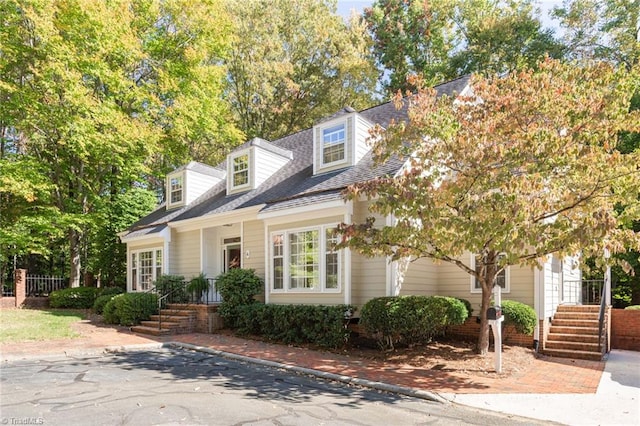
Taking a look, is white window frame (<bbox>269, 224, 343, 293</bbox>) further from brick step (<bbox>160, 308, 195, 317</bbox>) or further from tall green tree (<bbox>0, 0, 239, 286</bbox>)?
tall green tree (<bbox>0, 0, 239, 286</bbox>)

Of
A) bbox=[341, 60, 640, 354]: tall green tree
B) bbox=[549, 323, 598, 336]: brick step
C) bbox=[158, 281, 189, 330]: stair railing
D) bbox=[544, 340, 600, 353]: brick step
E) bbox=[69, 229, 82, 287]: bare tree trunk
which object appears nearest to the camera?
bbox=[341, 60, 640, 354]: tall green tree

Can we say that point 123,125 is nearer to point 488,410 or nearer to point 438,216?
point 438,216

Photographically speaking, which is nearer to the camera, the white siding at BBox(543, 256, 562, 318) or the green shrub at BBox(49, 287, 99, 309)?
the white siding at BBox(543, 256, 562, 318)

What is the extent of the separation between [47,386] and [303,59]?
25290mm

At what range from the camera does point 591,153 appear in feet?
23.1

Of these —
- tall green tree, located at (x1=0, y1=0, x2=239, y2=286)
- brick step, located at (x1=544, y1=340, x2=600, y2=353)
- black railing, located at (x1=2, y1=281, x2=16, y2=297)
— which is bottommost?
black railing, located at (x1=2, y1=281, x2=16, y2=297)

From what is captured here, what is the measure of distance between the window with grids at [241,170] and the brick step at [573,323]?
34.7ft

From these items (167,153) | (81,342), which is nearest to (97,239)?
(167,153)

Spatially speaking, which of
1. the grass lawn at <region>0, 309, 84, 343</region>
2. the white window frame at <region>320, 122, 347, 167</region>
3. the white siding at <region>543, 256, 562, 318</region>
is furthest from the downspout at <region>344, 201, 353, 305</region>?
the grass lawn at <region>0, 309, 84, 343</region>

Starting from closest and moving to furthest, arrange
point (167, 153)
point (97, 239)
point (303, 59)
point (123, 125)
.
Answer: point (123, 125) → point (97, 239) → point (167, 153) → point (303, 59)

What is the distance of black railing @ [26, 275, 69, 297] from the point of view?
21.0m

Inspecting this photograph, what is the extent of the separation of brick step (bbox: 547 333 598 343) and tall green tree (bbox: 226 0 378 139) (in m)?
21.0

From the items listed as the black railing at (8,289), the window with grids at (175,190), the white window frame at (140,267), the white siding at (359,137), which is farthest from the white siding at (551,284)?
the black railing at (8,289)

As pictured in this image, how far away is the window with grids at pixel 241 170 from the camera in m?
16.3
